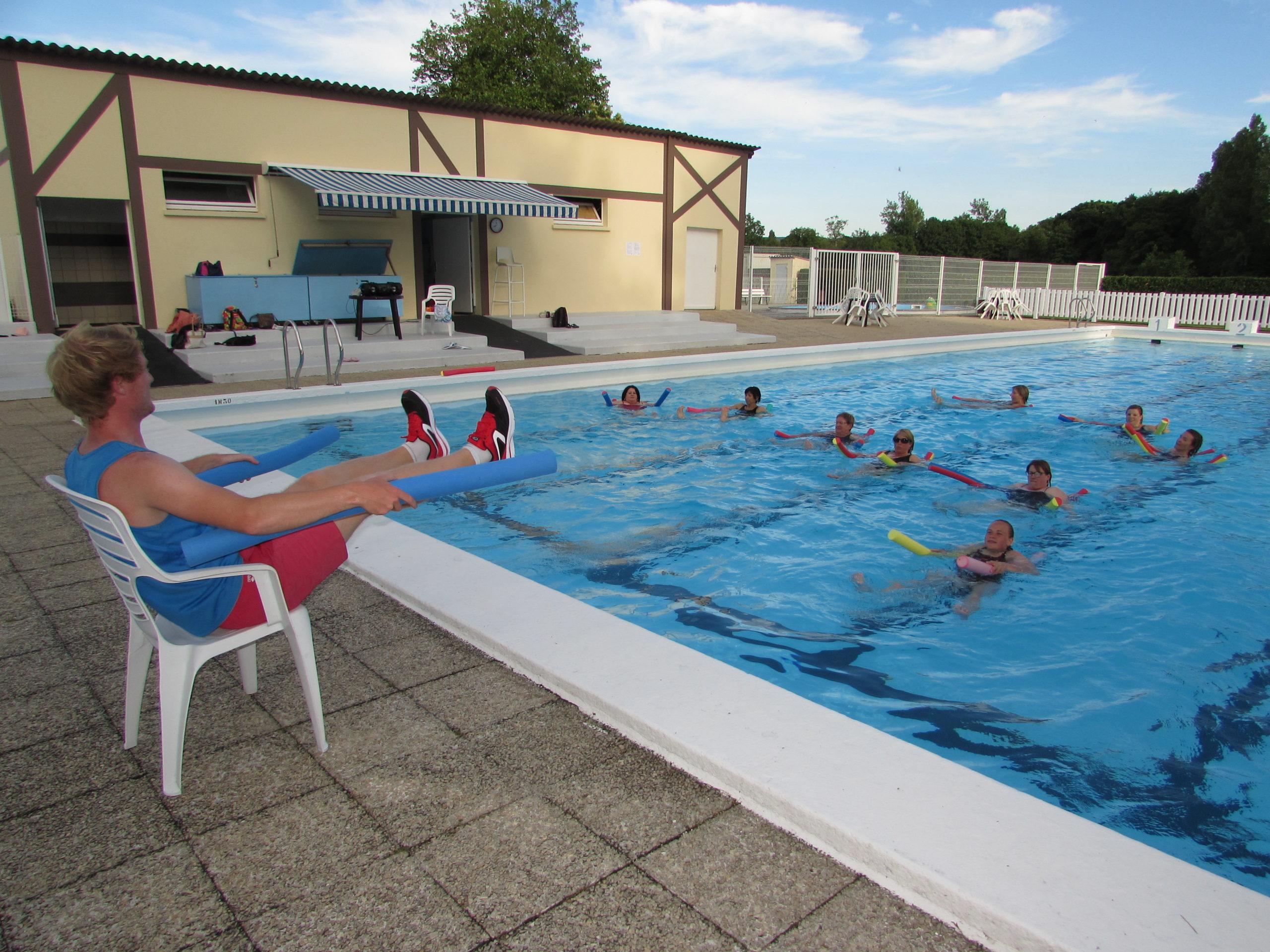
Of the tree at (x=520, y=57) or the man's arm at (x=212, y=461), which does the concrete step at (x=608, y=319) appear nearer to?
the man's arm at (x=212, y=461)

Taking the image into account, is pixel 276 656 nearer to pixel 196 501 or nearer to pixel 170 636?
pixel 170 636

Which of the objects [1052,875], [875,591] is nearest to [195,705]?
[1052,875]

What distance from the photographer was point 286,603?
232cm

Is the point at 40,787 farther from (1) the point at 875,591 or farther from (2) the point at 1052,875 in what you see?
(1) the point at 875,591

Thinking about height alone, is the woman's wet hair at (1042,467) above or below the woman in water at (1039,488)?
above

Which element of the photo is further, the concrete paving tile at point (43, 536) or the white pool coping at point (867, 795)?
the concrete paving tile at point (43, 536)

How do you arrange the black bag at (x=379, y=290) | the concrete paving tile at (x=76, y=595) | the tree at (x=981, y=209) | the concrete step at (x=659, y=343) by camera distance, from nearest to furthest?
the concrete paving tile at (x=76, y=595), the black bag at (x=379, y=290), the concrete step at (x=659, y=343), the tree at (x=981, y=209)

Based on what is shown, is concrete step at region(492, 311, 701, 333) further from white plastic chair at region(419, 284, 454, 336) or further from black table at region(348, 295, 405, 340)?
black table at region(348, 295, 405, 340)

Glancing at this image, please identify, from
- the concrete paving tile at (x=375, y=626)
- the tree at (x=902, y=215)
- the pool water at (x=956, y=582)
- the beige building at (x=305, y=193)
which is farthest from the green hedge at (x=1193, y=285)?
the concrete paving tile at (x=375, y=626)

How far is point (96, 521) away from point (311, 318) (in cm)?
1274

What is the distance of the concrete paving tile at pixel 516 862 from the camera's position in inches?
70.8

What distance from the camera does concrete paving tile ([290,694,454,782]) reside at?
2357 millimetres

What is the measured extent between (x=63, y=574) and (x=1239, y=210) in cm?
5032

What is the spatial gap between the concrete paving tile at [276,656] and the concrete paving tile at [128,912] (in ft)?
3.29
